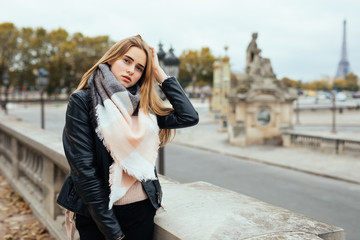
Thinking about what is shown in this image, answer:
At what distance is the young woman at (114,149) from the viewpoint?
6.41 ft

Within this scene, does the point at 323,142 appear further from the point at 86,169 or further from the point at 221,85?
the point at 221,85

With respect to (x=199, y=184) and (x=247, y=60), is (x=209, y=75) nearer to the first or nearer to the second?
(x=247, y=60)

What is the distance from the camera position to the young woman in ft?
6.41

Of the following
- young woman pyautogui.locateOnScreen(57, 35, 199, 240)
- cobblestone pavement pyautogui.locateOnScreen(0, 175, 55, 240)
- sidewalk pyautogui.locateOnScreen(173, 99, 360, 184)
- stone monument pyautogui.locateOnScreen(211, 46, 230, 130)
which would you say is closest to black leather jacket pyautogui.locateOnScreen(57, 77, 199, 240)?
young woman pyautogui.locateOnScreen(57, 35, 199, 240)

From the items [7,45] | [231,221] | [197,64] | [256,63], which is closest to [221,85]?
[256,63]

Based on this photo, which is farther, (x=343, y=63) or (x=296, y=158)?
(x=343, y=63)

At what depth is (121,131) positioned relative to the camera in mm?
1982

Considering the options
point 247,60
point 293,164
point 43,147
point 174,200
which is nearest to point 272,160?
point 293,164

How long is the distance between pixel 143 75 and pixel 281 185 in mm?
8283

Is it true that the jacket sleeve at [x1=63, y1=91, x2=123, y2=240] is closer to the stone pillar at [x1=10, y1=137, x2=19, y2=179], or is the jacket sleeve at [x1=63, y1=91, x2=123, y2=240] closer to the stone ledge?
the stone ledge

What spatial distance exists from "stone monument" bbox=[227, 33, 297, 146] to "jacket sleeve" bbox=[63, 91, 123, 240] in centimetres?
1499

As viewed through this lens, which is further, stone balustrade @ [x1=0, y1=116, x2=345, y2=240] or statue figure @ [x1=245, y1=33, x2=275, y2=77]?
statue figure @ [x1=245, y1=33, x2=275, y2=77]

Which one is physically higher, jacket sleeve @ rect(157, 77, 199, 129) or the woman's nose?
the woman's nose

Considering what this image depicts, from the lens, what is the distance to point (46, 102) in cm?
5756
